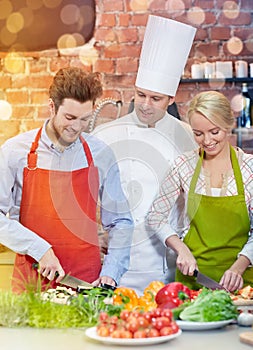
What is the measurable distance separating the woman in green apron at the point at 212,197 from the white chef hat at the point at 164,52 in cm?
34

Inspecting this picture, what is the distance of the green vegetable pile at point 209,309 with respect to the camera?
2148mm

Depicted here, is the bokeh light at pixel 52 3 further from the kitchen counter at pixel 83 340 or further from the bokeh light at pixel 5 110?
the kitchen counter at pixel 83 340

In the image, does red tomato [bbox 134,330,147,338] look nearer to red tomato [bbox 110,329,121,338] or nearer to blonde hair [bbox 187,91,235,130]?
red tomato [bbox 110,329,121,338]

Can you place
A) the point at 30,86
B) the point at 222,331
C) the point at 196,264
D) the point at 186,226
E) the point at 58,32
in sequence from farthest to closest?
the point at 30,86 → the point at 58,32 → the point at 186,226 → the point at 196,264 → the point at 222,331

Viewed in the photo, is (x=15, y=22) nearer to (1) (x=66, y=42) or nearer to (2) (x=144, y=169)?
(1) (x=66, y=42)

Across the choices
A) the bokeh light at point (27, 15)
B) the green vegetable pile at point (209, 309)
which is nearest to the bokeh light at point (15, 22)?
the bokeh light at point (27, 15)

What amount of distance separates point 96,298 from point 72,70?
1134 millimetres

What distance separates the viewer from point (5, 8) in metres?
3.59

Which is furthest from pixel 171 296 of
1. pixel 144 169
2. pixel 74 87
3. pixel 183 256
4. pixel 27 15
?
pixel 27 15

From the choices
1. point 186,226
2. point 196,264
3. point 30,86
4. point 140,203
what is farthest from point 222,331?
point 30,86

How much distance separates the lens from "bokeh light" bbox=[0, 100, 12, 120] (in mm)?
4414

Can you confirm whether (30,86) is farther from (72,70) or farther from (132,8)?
(72,70)

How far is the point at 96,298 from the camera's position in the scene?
2.27 m

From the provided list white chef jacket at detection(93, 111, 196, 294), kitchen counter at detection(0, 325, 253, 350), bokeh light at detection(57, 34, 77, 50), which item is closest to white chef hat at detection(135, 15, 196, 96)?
white chef jacket at detection(93, 111, 196, 294)
